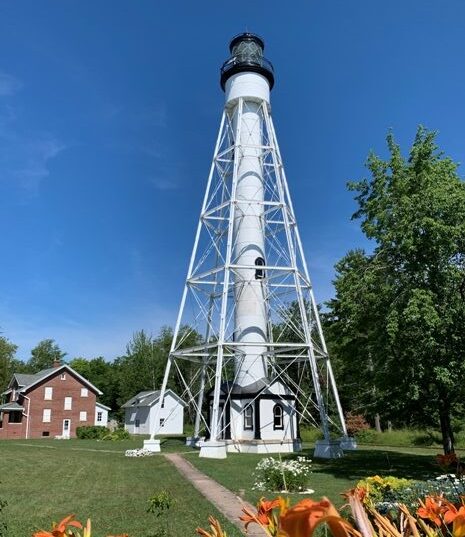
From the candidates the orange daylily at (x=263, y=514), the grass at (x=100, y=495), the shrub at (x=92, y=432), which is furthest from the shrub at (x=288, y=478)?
the shrub at (x=92, y=432)

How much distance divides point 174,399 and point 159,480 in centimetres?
4151

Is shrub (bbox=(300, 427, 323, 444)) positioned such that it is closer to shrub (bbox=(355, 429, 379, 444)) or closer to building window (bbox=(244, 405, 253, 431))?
shrub (bbox=(355, 429, 379, 444))

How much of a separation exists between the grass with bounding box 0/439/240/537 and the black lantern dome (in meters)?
22.3

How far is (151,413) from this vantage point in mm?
52750

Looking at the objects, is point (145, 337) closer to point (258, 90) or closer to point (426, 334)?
point (258, 90)

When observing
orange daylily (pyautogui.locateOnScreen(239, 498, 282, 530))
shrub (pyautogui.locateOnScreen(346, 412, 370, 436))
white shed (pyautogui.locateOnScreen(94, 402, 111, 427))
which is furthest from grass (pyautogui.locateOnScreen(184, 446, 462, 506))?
white shed (pyautogui.locateOnScreen(94, 402, 111, 427))

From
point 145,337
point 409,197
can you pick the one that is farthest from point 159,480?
point 145,337

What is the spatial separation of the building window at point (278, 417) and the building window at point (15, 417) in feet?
101

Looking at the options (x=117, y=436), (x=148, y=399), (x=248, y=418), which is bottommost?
(x=117, y=436)

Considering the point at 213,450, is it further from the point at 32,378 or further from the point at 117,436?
the point at 32,378

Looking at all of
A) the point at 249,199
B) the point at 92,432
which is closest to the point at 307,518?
the point at 249,199

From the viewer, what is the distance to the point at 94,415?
51.8 m

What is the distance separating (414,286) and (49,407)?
140ft

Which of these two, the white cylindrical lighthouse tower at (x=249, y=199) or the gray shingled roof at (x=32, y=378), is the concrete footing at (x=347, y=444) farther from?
the gray shingled roof at (x=32, y=378)
